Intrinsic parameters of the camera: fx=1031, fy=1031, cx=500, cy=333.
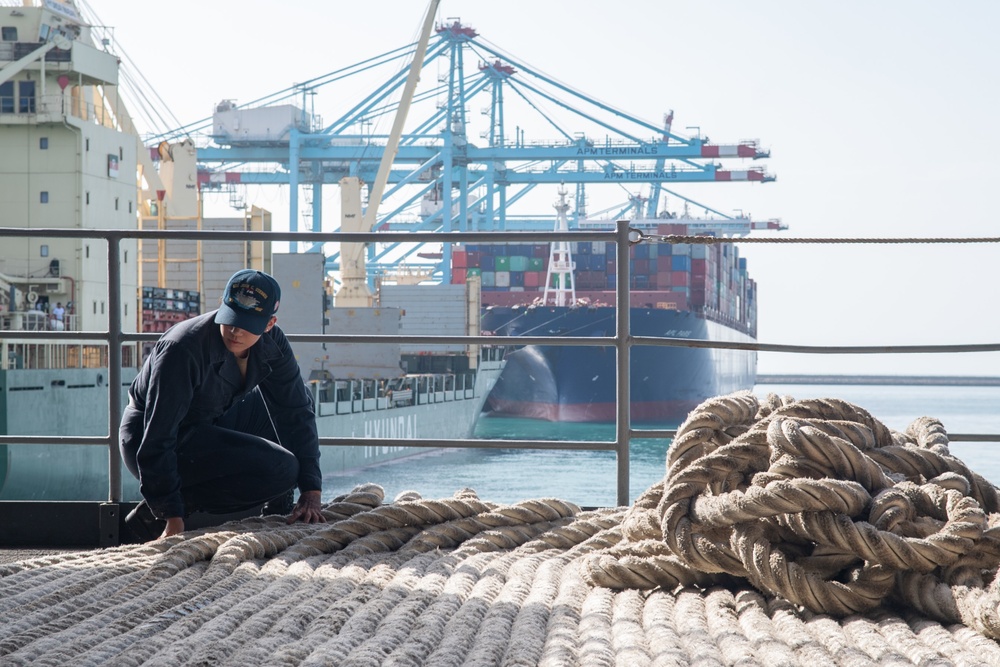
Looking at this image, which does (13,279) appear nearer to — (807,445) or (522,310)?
(522,310)

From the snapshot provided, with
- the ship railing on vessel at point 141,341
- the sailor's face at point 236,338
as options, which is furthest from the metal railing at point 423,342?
the sailor's face at point 236,338

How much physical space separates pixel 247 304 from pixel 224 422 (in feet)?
1.29

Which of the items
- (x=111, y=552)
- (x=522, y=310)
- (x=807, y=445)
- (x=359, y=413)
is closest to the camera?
(x=807, y=445)

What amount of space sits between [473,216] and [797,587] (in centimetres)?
4093

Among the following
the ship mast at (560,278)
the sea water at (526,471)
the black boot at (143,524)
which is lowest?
the sea water at (526,471)

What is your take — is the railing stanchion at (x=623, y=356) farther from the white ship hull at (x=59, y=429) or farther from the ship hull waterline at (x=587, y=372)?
the ship hull waterline at (x=587, y=372)

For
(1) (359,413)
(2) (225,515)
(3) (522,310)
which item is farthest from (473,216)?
(2) (225,515)

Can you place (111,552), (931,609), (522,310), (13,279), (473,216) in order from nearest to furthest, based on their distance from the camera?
(931,609), (111,552), (13,279), (522,310), (473,216)

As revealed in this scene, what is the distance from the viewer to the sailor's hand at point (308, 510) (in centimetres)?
221

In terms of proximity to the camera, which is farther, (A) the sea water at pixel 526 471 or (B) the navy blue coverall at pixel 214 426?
(A) the sea water at pixel 526 471

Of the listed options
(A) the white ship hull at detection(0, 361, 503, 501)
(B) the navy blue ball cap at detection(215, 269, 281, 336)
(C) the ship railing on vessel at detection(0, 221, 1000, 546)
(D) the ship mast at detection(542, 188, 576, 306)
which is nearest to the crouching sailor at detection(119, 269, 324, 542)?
(B) the navy blue ball cap at detection(215, 269, 281, 336)

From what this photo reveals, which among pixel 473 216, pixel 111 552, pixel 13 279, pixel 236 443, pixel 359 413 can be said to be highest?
pixel 473 216

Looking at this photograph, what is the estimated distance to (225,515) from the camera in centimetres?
235

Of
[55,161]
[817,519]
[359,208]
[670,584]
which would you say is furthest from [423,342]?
[359,208]
